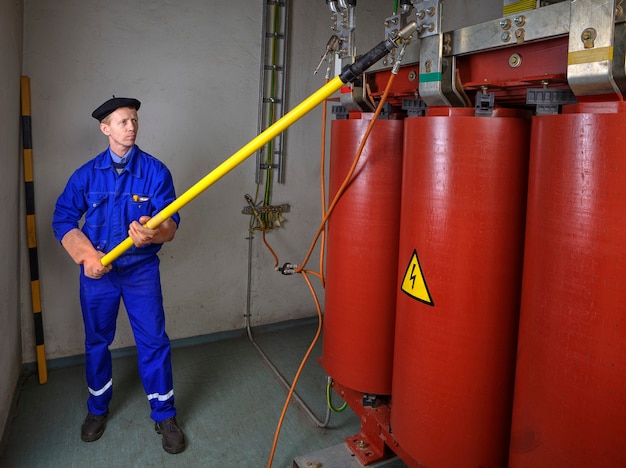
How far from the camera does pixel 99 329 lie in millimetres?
2191

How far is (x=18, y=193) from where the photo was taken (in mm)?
2477

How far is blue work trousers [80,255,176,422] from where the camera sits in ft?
7.02

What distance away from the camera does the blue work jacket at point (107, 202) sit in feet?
6.86

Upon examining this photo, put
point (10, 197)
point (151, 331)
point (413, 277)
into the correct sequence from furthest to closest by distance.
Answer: point (10, 197), point (151, 331), point (413, 277)

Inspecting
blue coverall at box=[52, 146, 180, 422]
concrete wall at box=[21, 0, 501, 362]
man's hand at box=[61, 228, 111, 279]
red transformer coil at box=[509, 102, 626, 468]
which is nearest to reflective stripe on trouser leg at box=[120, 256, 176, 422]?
blue coverall at box=[52, 146, 180, 422]

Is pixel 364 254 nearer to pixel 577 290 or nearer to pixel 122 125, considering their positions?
pixel 577 290

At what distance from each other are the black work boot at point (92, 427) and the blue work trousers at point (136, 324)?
5 centimetres

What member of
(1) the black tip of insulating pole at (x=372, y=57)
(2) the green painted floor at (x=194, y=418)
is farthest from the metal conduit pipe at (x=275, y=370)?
(1) the black tip of insulating pole at (x=372, y=57)

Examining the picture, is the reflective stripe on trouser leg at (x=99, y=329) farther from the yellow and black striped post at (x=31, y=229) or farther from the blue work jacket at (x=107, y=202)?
the yellow and black striped post at (x=31, y=229)

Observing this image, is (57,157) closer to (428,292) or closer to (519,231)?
(428,292)

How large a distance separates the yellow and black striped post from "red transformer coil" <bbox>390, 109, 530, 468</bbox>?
1.99m

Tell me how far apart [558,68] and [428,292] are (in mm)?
562

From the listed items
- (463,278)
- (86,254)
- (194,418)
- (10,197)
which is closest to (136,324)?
(86,254)

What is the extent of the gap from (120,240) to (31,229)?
0.73 m
